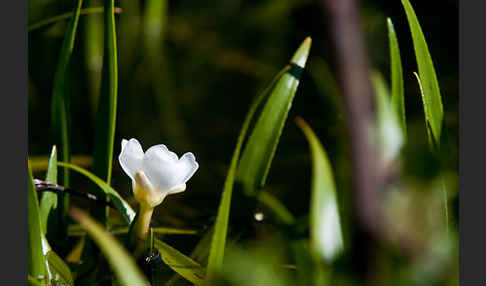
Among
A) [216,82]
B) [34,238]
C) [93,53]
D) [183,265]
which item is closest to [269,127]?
[183,265]

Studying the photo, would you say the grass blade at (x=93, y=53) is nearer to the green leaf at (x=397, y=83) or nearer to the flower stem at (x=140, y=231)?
the flower stem at (x=140, y=231)

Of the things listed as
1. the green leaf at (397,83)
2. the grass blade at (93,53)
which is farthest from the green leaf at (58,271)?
the grass blade at (93,53)

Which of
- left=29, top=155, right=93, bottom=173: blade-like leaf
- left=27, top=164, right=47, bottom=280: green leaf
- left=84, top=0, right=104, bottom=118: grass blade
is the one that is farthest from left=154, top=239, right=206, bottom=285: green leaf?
left=84, top=0, right=104, bottom=118: grass blade

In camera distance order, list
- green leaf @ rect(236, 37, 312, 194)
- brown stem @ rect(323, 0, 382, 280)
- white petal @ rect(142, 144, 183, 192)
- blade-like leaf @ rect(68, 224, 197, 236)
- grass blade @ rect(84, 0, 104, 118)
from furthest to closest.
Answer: grass blade @ rect(84, 0, 104, 118)
blade-like leaf @ rect(68, 224, 197, 236)
green leaf @ rect(236, 37, 312, 194)
white petal @ rect(142, 144, 183, 192)
brown stem @ rect(323, 0, 382, 280)

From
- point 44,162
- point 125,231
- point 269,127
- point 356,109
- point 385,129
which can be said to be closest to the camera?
point 356,109

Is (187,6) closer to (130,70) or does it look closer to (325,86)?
(130,70)

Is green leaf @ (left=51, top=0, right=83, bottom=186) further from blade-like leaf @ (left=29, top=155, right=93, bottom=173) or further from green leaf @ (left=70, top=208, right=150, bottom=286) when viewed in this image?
green leaf @ (left=70, top=208, right=150, bottom=286)

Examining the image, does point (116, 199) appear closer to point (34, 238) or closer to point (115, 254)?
point (34, 238)
